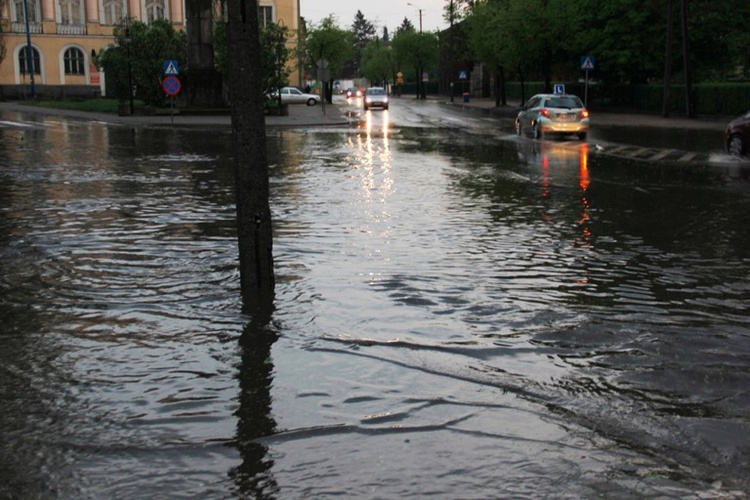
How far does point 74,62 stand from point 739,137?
235 ft

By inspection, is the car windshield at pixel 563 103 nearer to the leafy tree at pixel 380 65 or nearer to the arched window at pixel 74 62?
the arched window at pixel 74 62

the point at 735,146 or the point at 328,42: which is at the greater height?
the point at 328,42

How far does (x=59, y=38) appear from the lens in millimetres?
80438

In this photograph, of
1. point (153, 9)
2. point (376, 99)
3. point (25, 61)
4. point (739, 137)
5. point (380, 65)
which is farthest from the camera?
point (380, 65)

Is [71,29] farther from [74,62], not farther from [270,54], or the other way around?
[270,54]

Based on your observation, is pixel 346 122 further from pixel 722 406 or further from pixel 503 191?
pixel 722 406

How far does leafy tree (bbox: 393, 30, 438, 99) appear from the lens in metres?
106

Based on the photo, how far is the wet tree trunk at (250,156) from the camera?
23.5 ft

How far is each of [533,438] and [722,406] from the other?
4.13ft

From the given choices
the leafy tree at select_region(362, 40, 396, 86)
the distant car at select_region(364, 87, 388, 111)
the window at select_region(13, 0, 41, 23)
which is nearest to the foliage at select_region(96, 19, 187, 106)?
the distant car at select_region(364, 87, 388, 111)

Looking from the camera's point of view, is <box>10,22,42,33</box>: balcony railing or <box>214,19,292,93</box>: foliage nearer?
<box>214,19,292,93</box>: foliage

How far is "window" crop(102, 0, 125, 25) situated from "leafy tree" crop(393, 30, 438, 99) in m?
34.9

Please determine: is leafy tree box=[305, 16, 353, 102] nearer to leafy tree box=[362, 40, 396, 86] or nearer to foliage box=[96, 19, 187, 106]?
foliage box=[96, 19, 187, 106]

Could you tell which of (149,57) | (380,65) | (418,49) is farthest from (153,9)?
(380,65)
